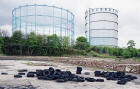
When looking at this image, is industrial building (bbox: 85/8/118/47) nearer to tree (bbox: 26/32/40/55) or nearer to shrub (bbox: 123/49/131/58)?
shrub (bbox: 123/49/131/58)

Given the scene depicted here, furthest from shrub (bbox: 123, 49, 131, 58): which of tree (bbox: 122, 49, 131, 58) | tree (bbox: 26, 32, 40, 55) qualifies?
tree (bbox: 26, 32, 40, 55)

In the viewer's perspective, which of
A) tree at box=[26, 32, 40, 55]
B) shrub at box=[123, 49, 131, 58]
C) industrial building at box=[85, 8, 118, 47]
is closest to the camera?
tree at box=[26, 32, 40, 55]

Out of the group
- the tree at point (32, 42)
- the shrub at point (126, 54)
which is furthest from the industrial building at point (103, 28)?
the tree at point (32, 42)

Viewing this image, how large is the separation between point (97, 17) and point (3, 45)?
1075 inches

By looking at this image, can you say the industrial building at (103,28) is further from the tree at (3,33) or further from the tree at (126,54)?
the tree at (3,33)

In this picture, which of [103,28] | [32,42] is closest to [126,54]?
[103,28]

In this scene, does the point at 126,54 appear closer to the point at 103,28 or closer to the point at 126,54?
the point at 126,54

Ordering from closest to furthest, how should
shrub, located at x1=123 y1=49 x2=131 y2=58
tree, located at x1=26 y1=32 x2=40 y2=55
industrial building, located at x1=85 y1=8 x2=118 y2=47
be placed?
tree, located at x1=26 y1=32 x2=40 y2=55, shrub, located at x1=123 y1=49 x2=131 y2=58, industrial building, located at x1=85 y1=8 x2=118 y2=47

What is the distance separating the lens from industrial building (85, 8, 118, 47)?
48.6 metres

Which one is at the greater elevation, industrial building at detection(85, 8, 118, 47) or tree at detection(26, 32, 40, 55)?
industrial building at detection(85, 8, 118, 47)

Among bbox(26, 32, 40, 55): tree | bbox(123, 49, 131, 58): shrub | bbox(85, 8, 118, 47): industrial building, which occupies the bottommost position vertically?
bbox(123, 49, 131, 58): shrub

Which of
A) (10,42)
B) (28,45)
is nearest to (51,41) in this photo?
(28,45)

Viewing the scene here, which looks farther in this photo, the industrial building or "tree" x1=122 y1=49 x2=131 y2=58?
the industrial building

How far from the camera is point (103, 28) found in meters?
48.6
